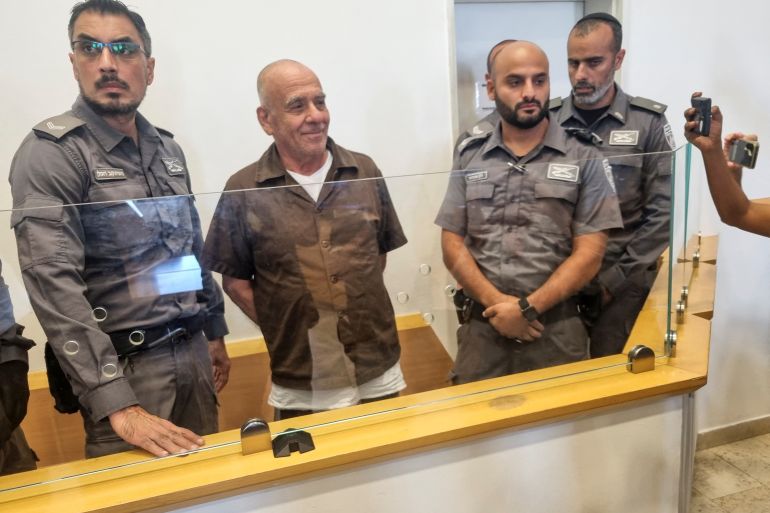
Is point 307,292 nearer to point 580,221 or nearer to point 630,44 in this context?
point 580,221

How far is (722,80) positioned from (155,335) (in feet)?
8.58

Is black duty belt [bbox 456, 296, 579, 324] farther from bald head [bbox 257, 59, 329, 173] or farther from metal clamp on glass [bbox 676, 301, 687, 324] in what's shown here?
bald head [bbox 257, 59, 329, 173]

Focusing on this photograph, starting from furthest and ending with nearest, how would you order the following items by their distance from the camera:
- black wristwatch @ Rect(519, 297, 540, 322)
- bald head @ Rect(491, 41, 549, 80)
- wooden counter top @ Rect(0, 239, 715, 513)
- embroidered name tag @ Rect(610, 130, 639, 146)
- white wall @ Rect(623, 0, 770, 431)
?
white wall @ Rect(623, 0, 770, 431), embroidered name tag @ Rect(610, 130, 639, 146), bald head @ Rect(491, 41, 549, 80), black wristwatch @ Rect(519, 297, 540, 322), wooden counter top @ Rect(0, 239, 715, 513)

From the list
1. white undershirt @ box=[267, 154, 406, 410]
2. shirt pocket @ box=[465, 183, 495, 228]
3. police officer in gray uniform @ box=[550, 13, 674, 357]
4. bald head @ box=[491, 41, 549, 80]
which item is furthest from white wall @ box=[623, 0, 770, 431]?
white undershirt @ box=[267, 154, 406, 410]

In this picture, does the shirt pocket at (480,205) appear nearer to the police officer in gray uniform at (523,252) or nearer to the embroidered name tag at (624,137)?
the police officer in gray uniform at (523,252)

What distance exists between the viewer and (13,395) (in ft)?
3.63

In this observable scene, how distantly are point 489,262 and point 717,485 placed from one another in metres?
1.87

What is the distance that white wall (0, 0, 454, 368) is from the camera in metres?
1.94

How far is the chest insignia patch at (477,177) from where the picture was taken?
122 cm

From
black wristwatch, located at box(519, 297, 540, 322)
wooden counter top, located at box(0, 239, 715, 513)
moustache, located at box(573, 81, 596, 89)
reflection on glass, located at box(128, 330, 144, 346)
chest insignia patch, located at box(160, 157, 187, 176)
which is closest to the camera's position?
wooden counter top, located at box(0, 239, 715, 513)

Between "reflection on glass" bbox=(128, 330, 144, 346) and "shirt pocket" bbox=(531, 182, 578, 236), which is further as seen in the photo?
"shirt pocket" bbox=(531, 182, 578, 236)

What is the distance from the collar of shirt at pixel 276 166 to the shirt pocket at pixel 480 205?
1.13 feet

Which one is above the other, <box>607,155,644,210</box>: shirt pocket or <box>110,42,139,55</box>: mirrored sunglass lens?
<box>110,42,139,55</box>: mirrored sunglass lens

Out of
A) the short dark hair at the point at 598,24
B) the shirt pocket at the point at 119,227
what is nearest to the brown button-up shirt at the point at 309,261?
the shirt pocket at the point at 119,227
